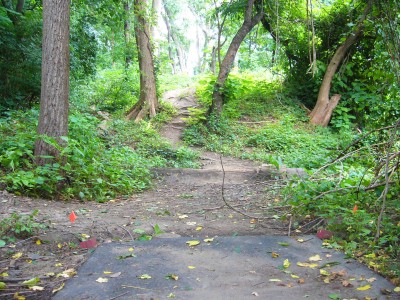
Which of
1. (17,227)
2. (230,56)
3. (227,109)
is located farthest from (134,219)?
(227,109)

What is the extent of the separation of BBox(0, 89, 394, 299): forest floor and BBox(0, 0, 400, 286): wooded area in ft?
1.33

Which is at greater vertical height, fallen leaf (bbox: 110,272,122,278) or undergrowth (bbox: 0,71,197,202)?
undergrowth (bbox: 0,71,197,202)

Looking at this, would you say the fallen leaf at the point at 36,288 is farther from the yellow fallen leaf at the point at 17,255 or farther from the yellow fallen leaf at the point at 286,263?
the yellow fallen leaf at the point at 286,263

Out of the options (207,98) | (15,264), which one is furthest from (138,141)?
(15,264)

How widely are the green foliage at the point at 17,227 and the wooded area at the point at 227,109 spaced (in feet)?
4.40

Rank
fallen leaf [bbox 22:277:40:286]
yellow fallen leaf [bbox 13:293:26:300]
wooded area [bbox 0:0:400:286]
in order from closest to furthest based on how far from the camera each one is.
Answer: yellow fallen leaf [bbox 13:293:26:300] < fallen leaf [bbox 22:277:40:286] < wooded area [bbox 0:0:400:286]

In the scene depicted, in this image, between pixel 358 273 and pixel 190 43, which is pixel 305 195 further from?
pixel 190 43

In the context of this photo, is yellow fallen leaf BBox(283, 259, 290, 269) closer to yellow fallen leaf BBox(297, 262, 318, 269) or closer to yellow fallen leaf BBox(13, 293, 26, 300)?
yellow fallen leaf BBox(297, 262, 318, 269)

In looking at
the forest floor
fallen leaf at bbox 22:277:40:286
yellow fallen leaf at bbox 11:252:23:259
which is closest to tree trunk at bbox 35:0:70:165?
the forest floor

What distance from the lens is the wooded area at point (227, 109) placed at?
4.52m

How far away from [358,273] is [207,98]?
1117cm

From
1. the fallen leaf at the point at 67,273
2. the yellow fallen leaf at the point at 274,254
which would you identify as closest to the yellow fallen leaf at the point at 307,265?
the yellow fallen leaf at the point at 274,254

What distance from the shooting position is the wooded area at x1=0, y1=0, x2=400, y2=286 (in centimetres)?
452

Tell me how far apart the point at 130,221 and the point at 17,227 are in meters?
1.35
